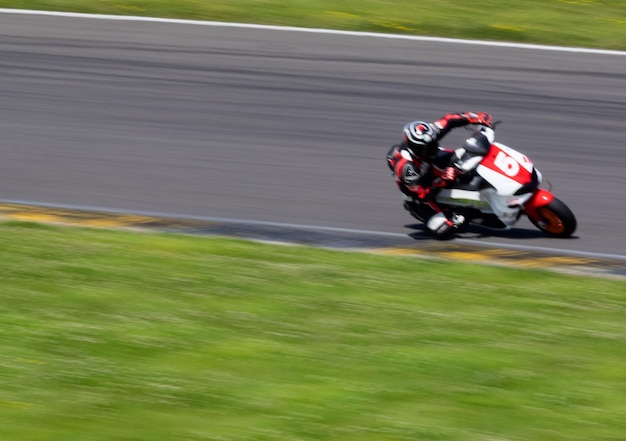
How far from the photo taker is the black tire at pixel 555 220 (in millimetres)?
10008

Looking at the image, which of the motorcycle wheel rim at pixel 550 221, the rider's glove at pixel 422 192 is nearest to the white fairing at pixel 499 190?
the rider's glove at pixel 422 192

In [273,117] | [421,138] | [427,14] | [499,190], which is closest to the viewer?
[421,138]

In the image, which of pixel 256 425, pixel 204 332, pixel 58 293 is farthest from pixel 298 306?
pixel 256 425

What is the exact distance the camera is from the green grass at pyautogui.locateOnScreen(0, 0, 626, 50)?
1750cm

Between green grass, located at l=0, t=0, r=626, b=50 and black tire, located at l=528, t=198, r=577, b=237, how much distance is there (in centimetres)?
753

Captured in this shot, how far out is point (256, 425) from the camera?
5598mm

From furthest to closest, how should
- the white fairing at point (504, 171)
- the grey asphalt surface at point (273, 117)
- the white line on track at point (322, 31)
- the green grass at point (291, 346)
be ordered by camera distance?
the white line on track at point (322, 31), the grey asphalt surface at point (273, 117), the white fairing at point (504, 171), the green grass at point (291, 346)

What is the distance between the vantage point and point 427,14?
60.0 feet

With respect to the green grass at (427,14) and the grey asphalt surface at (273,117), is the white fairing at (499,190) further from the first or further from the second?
the green grass at (427,14)

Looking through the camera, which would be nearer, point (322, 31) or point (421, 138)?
point (421, 138)

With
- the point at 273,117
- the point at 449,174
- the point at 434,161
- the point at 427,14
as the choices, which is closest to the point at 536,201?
the point at 449,174

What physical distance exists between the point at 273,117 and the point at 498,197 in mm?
4753

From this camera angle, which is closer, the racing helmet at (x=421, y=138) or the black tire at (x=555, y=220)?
the racing helmet at (x=421, y=138)

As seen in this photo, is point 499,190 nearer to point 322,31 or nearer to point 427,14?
point 322,31
